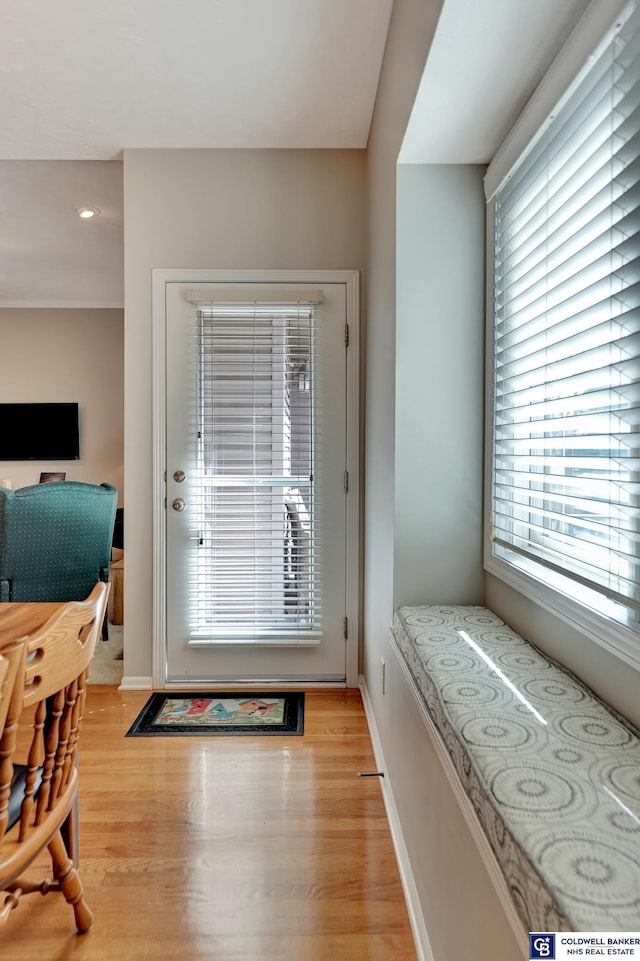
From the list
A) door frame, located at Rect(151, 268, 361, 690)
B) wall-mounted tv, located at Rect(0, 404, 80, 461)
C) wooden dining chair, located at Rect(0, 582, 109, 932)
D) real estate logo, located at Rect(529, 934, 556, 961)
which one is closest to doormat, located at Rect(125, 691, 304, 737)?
door frame, located at Rect(151, 268, 361, 690)

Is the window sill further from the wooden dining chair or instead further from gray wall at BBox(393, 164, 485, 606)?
the wooden dining chair

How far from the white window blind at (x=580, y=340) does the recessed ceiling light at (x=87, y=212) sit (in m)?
3.04

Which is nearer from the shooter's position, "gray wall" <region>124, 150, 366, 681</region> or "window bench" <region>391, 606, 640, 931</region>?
"window bench" <region>391, 606, 640, 931</region>

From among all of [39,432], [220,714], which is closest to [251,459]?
[220,714]

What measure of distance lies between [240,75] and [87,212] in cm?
194

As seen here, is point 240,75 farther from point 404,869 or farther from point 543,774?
point 404,869

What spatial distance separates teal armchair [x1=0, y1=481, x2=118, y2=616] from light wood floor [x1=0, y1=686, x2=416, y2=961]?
664 millimetres

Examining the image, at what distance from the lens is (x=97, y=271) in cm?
496

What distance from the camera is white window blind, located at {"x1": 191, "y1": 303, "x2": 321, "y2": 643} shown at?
8.93 feet

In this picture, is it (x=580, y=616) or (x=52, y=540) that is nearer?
(x=580, y=616)

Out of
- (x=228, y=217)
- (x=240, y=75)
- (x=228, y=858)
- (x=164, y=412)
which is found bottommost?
(x=228, y=858)

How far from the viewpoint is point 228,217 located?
2715mm

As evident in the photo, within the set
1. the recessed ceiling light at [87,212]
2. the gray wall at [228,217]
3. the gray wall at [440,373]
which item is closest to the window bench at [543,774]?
the gray wall at [440,373]

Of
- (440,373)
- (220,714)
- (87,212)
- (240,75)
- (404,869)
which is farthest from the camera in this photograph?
(87,212)
